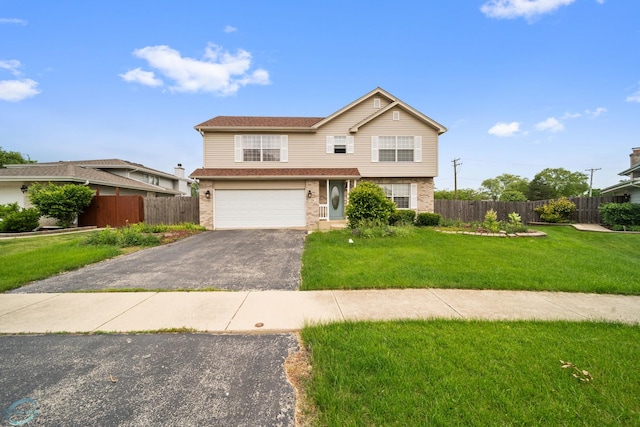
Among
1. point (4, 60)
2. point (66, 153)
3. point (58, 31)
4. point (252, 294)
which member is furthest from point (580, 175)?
point (66, 153)

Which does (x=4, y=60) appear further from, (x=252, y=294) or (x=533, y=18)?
(x=533, y=18)

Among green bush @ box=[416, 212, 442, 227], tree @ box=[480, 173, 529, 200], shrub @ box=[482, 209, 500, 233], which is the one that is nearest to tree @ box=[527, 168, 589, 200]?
tree @ box=[480, 173, 529, 200]

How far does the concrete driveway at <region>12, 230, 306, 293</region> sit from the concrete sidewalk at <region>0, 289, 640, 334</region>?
52 cm

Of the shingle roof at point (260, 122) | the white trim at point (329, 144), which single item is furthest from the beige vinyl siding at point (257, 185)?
the shingle roof at point (260, 122)

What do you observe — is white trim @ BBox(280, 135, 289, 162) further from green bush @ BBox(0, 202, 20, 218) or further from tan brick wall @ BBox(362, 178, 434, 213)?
green bush @ BBox(0, 202, 20, 218)

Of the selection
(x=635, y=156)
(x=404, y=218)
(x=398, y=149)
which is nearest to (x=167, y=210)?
(x=404, y=218)

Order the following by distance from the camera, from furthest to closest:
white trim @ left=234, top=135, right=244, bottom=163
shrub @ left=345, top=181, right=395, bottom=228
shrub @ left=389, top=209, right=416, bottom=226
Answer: white trim @ left=234, top=135, right=244, bottom=163 < shrub @ left=389, top=209, right=416, bottom=226 < shrub @ left=345, top=181, right=395, bottom=228

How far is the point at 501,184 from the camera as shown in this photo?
5609 cm

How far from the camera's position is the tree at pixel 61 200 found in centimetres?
1310

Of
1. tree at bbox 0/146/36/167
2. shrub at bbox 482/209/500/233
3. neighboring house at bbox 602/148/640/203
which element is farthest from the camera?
tree at bbox 0/146/36/167

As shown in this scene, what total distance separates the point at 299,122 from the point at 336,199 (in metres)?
5.51

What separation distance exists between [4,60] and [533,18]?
86.4 ft

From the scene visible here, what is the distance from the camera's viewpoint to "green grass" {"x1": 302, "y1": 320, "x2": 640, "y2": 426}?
1.89 m

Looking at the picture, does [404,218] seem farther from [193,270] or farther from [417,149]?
[193,270]
